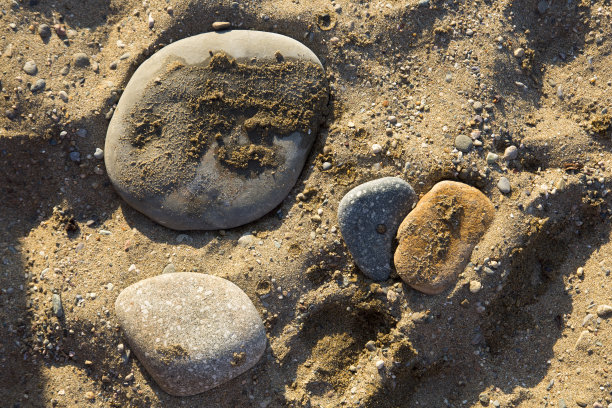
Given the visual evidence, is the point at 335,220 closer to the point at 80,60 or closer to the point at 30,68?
the point at 80,60

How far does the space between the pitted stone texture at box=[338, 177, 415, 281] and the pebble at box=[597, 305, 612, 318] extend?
1.62m

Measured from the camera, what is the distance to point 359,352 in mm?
3604

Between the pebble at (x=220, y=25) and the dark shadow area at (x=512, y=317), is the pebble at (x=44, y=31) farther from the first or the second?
the dark shadow area at (x=512, y=317)

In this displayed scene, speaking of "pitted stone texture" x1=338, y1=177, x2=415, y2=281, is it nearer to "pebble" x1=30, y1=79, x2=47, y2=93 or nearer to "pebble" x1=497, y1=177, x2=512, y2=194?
"pebble" x1=497, y1=177, x2=512, y2=194

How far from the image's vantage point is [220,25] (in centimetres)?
384

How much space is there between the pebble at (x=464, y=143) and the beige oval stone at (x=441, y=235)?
0.29m

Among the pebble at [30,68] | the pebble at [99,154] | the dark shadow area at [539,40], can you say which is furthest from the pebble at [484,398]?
the pebble at [30,68]

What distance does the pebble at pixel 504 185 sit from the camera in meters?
3.57

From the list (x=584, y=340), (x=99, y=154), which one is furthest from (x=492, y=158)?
(x=99, y=154)

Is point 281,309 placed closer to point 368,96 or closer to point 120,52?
point 368,96

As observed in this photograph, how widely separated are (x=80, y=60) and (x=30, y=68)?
38 centimetres

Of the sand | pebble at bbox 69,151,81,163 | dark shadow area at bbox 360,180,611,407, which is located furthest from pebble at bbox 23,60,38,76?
dark shadow area at bbox 360,180,611,407

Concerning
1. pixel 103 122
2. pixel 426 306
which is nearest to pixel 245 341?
pixel 426 306

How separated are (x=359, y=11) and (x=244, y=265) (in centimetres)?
226
